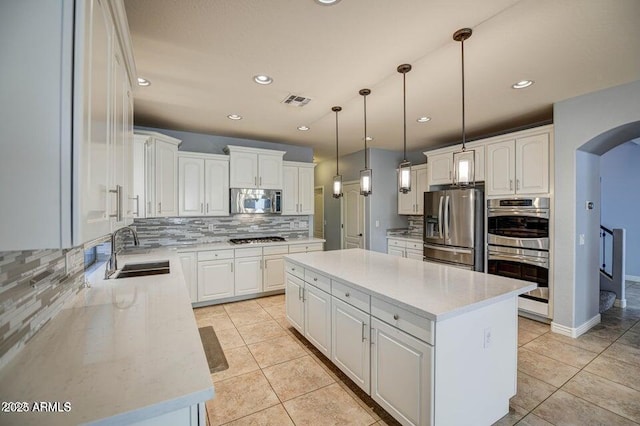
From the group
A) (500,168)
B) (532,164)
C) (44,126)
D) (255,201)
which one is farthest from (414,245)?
(44,126)

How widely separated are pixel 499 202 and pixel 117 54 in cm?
426

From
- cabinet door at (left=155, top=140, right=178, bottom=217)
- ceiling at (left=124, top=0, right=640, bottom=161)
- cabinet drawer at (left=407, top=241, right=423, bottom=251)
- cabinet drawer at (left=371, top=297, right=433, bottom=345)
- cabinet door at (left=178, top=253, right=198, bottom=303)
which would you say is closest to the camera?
cabinet drawer at (left=371, top=297, right=433, bottom=345)

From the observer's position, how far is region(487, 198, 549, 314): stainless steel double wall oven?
11.2 ft

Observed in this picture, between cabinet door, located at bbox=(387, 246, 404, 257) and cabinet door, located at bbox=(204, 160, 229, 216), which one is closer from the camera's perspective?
cabinet door, located at bbox=(204, 160, 229, 216)

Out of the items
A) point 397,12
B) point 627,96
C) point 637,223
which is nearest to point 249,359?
point 397,12

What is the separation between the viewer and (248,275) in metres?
4.39

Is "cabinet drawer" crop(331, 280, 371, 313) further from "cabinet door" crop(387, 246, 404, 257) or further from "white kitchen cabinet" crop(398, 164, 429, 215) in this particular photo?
"white kitchen cabinet" crop(398, 164, 429, 215)

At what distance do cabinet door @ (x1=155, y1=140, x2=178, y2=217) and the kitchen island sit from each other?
107 inches

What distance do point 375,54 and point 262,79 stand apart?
1099 mm

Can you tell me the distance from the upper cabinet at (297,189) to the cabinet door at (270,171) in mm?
191

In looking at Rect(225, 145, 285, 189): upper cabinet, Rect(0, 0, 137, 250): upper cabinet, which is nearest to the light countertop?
Rect(225, 145, 285, 189): upper cabinet

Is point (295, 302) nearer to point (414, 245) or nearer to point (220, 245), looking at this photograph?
point (220, 245)

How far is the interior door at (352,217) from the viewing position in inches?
235

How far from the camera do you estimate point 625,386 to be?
2293 millimetres
